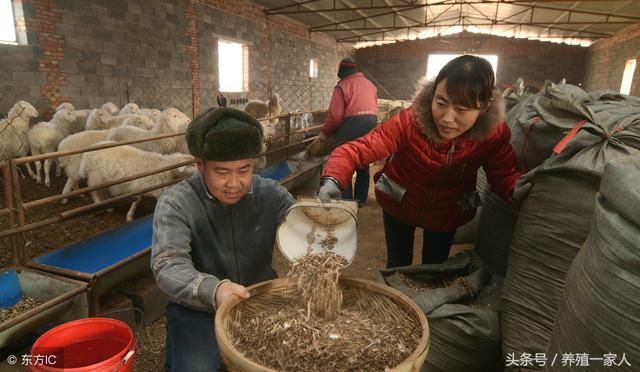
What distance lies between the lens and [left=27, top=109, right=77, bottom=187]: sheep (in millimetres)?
5559

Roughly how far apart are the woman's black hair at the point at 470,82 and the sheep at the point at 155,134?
165 inches

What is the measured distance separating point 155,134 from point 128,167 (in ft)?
3.94

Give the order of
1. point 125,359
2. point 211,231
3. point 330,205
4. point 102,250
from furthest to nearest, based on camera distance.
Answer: point 102,250
point 211,231
point 125,359
point 330,205

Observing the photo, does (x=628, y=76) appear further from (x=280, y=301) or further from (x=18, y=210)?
(x=18, y=210)

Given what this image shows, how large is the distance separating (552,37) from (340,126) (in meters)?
15.1

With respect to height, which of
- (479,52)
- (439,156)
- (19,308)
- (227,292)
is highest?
(479,52)

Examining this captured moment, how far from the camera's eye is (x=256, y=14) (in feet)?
36.7

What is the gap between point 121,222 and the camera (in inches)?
166

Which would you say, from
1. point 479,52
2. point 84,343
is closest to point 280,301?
point 84,343

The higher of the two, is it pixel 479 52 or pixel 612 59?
pixel 479 52

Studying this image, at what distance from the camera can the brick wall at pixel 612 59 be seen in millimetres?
11953

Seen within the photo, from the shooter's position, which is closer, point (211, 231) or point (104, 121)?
point (211, 231)

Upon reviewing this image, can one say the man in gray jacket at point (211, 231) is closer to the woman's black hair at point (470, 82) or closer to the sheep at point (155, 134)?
the woman's black hair at point (470, 82)

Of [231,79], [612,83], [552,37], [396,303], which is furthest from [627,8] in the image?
[396,303]
